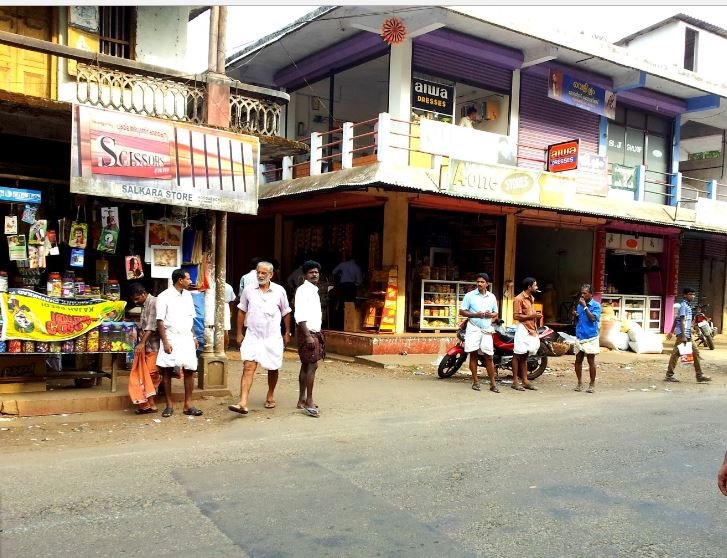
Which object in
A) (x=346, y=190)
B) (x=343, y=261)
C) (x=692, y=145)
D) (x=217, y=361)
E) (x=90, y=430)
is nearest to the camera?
(x=90, y=430)

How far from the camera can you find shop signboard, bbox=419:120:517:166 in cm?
1314

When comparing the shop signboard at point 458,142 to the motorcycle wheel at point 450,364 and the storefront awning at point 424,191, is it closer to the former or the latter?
the storefront awning at point 424,191

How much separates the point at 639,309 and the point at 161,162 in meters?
15.9

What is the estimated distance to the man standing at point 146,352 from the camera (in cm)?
720

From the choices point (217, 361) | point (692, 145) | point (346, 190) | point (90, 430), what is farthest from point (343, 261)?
point (692, 145)

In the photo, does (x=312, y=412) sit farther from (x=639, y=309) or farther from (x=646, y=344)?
(x=639, y=309)

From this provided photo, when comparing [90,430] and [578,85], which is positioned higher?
[578,85]

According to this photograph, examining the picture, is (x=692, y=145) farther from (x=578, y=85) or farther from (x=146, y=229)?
(x=146, y=229)

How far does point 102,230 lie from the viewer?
836cm

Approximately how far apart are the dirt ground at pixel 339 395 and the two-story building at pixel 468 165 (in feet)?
7.93

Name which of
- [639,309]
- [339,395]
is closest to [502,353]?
[339,395]

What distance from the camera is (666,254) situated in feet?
65.2

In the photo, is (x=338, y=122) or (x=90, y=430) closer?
(x=90, y=430)

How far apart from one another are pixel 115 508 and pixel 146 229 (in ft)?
15.3
